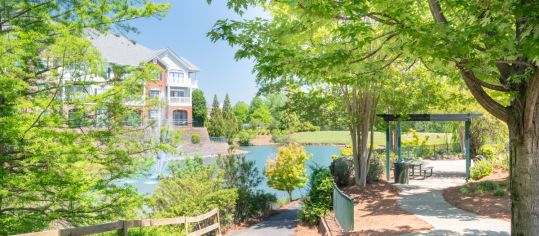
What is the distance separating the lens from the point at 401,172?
16234 mm

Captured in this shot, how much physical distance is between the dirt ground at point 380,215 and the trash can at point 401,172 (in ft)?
2.53

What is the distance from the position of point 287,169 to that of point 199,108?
174 feet

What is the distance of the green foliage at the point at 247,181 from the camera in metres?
17.2

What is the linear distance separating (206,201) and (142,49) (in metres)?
38.1

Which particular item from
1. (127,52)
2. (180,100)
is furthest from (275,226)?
(180,100)

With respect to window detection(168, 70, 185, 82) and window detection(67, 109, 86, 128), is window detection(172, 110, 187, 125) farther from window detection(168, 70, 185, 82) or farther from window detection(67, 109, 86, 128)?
window detection(67, 109, 86, 128)

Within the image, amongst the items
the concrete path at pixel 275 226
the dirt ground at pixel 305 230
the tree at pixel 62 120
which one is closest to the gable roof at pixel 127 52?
the concrete path at pixel 275 226

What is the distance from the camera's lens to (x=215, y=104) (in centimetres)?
7456

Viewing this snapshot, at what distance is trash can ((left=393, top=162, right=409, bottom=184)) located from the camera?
16155 millimetres

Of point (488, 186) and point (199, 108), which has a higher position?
point (199, 108)

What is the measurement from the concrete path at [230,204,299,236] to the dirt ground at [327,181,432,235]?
197cm

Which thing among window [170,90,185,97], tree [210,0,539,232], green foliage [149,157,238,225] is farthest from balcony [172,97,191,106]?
tree [210,0,539,232]

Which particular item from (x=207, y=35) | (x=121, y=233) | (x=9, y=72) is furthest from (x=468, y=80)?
(x=9, y=72)

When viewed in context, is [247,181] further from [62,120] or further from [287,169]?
[62,120]
